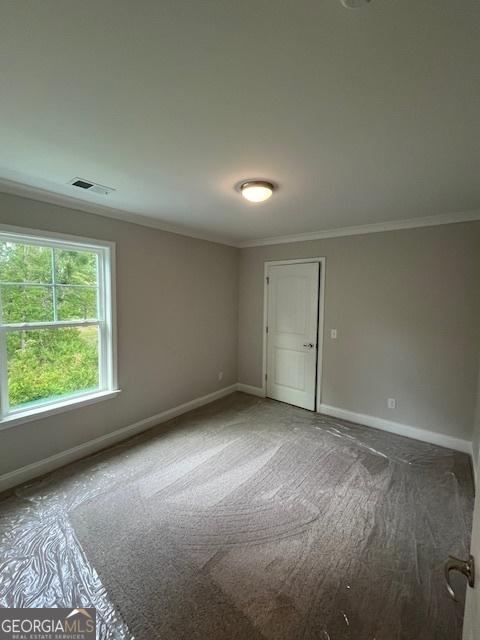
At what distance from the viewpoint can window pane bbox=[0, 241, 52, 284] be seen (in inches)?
88.4

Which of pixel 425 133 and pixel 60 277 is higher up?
pixel 425 133

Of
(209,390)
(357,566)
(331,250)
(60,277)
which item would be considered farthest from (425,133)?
(209,390)

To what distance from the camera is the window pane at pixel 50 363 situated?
7.66 feet

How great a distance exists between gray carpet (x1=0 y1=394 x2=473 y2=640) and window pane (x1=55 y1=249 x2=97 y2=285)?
1.71 metres

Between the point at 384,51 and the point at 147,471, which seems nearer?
the point at 384,51

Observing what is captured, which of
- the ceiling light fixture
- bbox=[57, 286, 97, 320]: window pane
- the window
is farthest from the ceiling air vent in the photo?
the ceiling light fixture

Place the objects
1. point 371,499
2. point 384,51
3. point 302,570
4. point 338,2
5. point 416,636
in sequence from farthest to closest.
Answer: point 371,499 → point 302,570 → point 416,636 → point 384,51 → point 338,2

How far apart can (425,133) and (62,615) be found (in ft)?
9.89

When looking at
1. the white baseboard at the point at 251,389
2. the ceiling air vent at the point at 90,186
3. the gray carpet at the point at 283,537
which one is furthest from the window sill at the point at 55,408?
the white baseboard at the point at 251,389

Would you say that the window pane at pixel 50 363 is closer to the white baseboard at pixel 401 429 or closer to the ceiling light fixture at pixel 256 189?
the ceiling light fixture at pixel 256 189

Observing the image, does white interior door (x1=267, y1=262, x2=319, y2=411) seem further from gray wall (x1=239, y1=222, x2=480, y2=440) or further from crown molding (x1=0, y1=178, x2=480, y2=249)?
crown molding (x1=0, y1=178, x2=480, y2=249)

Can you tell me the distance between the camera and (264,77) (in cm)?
112

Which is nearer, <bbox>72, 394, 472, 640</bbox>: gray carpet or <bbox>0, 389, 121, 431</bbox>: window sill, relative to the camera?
<bbox>72, 394, 472, 640</bbox>: gray carpet

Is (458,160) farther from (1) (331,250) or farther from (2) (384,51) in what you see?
(1) (331,250)
